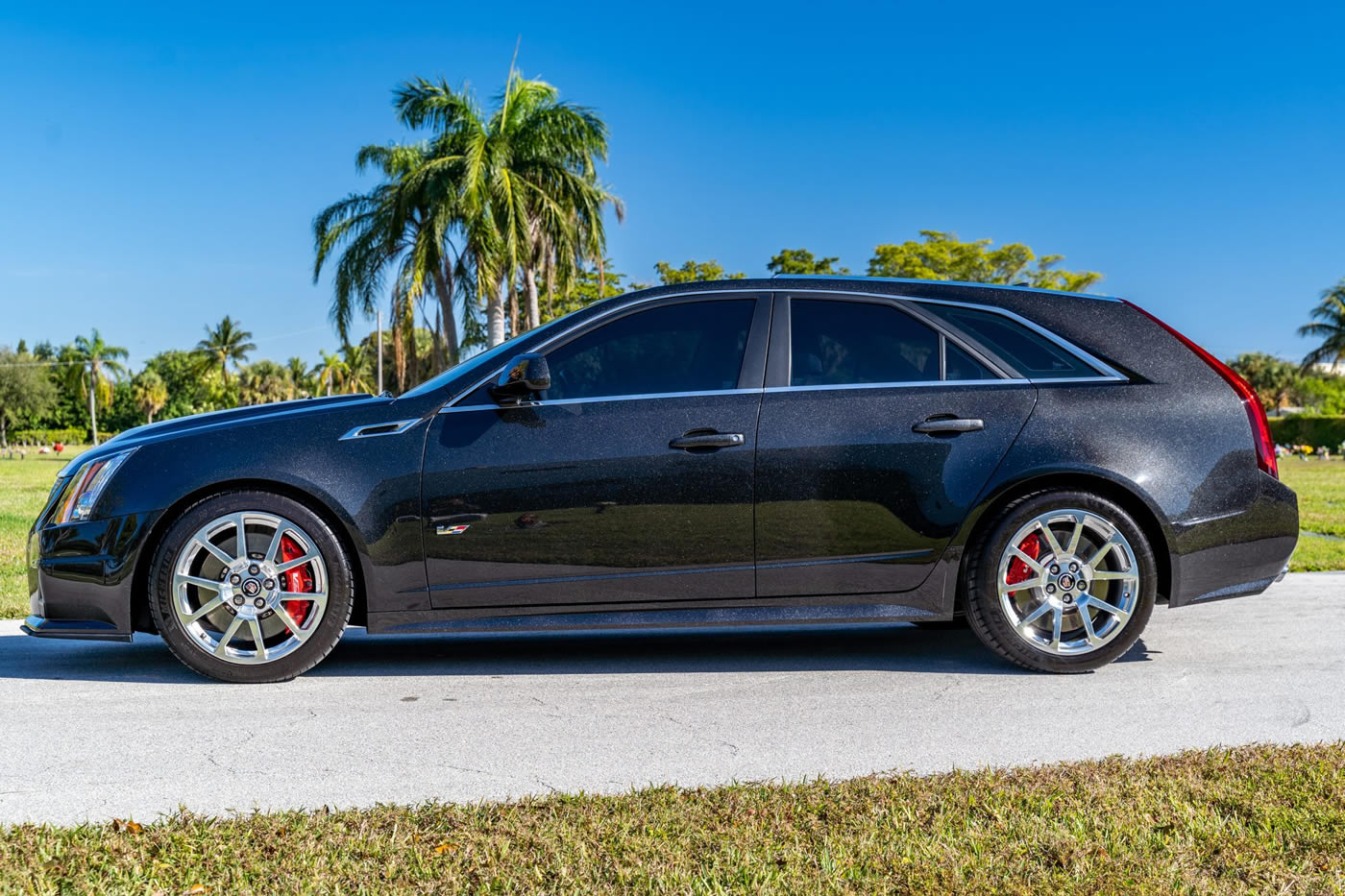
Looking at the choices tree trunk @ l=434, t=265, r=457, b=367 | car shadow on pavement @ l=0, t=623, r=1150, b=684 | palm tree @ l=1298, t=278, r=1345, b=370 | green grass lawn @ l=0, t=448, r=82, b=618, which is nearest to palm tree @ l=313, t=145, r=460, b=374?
tree trunk @ l=434, t=265, r=457, b=367

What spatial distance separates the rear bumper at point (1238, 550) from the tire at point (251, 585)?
349cm

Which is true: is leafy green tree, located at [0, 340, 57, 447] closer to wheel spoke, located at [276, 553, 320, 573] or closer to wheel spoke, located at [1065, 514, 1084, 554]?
wheel spoke, located at [276, 553, 320, 573]

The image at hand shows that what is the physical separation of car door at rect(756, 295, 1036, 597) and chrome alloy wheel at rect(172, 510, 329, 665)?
6.07 ft

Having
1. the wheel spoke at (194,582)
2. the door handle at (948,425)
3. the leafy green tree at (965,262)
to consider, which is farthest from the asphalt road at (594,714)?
the leafy green tree at (965,262)

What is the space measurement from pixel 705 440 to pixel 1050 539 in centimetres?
150

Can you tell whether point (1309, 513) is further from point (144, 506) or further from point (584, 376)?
point (144, 506)

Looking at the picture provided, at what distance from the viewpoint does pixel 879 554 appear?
4609mm

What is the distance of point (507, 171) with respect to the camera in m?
23.2

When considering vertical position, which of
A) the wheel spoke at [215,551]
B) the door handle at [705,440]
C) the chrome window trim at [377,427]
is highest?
the chrome window trim at [377,427]

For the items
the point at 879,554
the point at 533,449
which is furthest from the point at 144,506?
the point at 879,554

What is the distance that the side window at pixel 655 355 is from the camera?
467 cm

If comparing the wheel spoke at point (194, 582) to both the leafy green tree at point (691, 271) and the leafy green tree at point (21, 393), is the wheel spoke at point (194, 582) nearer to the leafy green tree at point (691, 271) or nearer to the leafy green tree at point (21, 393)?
the leafy green tree at point (691, 271)

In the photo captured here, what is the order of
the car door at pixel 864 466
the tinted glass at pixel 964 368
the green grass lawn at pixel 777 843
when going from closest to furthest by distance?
the green grass lawn at pixel 777 843
the car door at pixel 864 466
the tinted glass at pixel 964 368

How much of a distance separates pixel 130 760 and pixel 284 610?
1.01 meters
